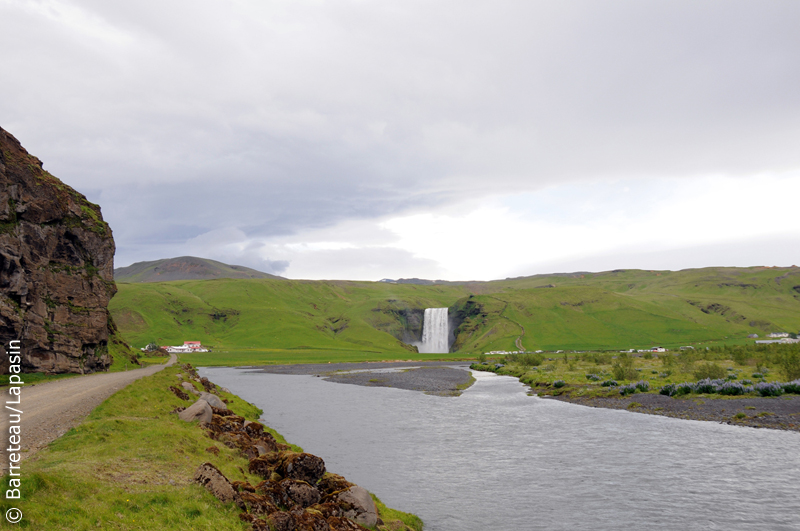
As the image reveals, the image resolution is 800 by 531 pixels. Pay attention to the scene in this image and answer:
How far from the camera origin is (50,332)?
163 ft

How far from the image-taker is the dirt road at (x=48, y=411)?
1795 centimetres

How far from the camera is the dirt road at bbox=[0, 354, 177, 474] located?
18.0 m

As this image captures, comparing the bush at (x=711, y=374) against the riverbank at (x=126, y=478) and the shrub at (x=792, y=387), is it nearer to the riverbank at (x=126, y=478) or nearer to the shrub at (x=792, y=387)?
the shrub at (x=792, y=387)

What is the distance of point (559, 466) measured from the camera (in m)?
26.5

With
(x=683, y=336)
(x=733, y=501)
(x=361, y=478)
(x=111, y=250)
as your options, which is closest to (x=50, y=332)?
(x=111, y=250)

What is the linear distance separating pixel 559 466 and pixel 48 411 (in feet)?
97.5

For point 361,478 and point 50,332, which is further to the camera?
point 50,332

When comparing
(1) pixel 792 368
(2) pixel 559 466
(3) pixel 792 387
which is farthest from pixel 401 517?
(1) pixel 792 368

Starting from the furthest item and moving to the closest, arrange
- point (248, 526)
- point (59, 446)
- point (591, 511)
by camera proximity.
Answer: point (591, 511) < point (59, 446) < point (248, 526)

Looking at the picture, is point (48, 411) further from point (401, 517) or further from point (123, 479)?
point (401, 517)

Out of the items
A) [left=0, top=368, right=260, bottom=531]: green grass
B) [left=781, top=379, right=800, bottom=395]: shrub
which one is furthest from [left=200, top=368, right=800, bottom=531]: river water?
[left=781, top=379, right=800, bottom=395]: shrub

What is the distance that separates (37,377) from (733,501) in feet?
191

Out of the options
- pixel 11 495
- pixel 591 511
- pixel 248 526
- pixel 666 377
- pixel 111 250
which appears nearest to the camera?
pixel 11 495

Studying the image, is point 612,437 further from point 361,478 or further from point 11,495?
point 11,495
